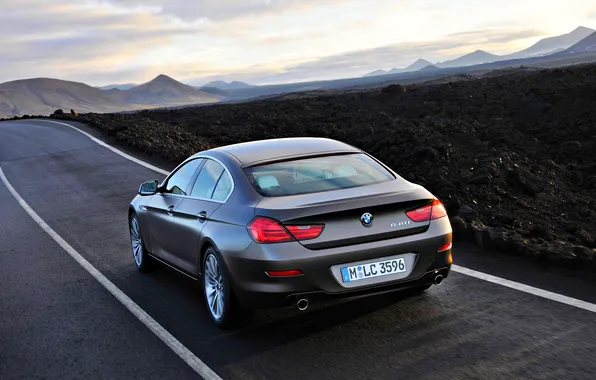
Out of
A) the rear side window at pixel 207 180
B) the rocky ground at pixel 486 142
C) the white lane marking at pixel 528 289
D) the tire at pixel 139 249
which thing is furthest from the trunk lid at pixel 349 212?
the tire at pixel 139 249

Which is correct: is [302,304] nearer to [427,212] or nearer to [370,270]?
[370,270]

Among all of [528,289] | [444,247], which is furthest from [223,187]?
[528,289]

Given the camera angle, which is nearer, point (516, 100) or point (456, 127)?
point (456, 127)

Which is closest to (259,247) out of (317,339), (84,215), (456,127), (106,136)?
(317,339)

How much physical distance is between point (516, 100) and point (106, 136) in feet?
48.5

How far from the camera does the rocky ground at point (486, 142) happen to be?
9.79m

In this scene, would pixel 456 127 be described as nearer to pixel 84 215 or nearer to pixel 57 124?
pixel 84 215

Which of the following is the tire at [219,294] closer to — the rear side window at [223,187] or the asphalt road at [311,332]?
the asphalt road at [311,332]

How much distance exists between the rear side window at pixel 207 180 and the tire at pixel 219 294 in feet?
2.16

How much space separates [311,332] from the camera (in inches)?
229

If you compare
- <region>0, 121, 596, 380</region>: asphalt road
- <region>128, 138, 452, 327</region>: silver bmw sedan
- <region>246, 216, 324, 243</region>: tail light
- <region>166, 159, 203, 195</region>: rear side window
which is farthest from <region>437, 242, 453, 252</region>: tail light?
<region>166, 159, 203, 195</region>: rear side window

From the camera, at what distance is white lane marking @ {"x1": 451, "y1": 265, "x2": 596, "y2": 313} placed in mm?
5949

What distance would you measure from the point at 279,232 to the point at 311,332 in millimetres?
951

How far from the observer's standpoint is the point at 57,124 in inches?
1356
